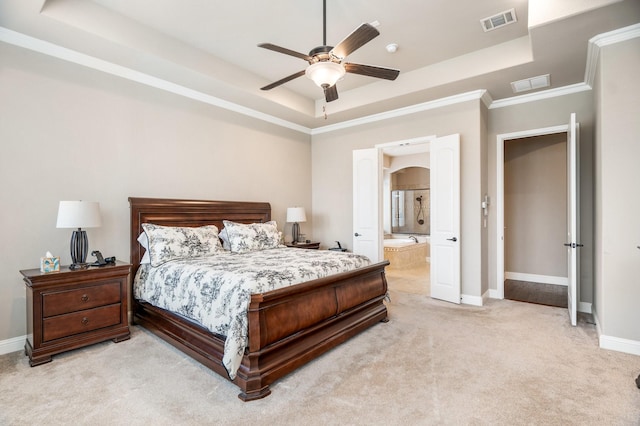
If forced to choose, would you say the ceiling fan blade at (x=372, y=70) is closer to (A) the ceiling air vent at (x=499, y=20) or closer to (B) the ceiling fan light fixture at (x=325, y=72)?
(B) the ceiling fan light fixture at (x=325, y=72)

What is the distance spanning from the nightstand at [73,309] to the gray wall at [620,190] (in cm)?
465

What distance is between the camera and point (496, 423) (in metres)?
1.94

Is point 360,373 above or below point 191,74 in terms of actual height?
below

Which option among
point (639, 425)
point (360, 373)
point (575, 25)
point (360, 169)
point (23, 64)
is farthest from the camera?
point (360, 169)

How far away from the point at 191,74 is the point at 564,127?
4.88 m

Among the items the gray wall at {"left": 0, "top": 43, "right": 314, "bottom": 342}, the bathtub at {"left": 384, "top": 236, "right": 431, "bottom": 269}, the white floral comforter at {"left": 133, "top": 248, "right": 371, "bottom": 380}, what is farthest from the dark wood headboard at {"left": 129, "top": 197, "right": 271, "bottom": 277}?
the bathtub at {"left": 384, "top": 236, "right": 431, "bottom": 269}

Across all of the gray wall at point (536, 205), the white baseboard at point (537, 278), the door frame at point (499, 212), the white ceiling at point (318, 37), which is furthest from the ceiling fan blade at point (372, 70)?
the white baseboard at point (537, 278)

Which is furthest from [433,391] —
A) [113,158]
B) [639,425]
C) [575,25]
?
[113,158]

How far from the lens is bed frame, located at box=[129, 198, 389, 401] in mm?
2281

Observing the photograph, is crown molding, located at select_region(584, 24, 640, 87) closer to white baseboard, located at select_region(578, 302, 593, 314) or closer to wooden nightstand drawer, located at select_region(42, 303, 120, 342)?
white baseboard, located at select_region(578, 302, 593, 314)

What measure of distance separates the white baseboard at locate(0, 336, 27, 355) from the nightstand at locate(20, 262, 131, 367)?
131 mm

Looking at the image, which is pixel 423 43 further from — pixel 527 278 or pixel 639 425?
pixel 527 278

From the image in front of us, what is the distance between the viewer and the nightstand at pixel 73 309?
8.93 feet

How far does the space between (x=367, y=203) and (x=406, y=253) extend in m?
2.40
